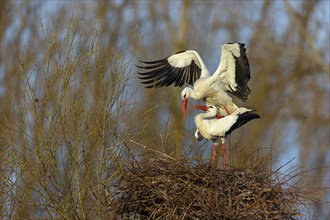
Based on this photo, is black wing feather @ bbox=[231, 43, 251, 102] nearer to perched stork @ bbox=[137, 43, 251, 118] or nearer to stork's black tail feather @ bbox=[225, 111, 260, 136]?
perched stork @ bbox=[137, 43, 251, 118]

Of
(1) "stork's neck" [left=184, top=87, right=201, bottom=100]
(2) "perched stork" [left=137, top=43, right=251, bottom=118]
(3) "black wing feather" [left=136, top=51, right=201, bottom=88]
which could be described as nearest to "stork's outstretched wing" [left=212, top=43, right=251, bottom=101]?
(2) "perched stork" [left=137, top=43, right=251, bottom=118]

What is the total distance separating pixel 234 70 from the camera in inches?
504

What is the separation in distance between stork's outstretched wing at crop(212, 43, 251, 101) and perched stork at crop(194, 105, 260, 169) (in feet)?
3.72

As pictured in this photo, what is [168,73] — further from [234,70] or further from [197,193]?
[197,193]

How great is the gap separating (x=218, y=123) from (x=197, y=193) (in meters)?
2.08

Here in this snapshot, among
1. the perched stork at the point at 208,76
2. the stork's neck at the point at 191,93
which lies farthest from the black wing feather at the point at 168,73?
the stork's neck at the point at 191,93

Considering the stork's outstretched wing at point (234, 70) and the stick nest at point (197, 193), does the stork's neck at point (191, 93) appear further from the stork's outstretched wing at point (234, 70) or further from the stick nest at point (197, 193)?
the stick nest at point (197, 193)

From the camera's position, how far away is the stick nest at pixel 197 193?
30.8 feet

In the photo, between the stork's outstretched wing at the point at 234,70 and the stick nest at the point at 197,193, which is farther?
the stork's outstretched wing at the point at 234,70

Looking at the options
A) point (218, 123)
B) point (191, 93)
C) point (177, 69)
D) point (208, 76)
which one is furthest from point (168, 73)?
point (218, 123)

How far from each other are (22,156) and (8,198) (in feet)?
2.72

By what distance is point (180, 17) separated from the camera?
89.1 feet

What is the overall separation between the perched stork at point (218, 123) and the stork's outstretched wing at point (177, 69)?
66.0 inches

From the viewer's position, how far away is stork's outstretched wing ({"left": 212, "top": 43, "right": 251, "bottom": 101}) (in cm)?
1255
